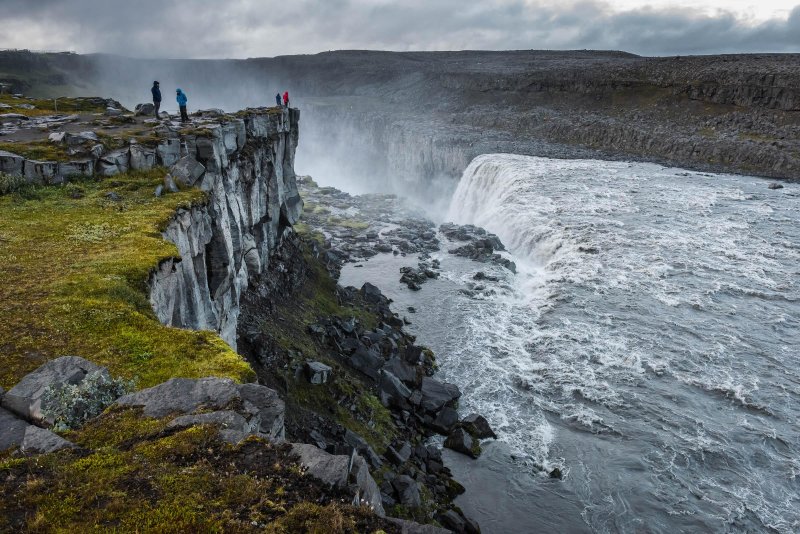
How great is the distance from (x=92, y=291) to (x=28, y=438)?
5.81m

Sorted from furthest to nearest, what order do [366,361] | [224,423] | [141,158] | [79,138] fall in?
[366,361]
[79,138]
[141,158]
[224,423]

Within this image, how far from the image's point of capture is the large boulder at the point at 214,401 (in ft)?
29.6

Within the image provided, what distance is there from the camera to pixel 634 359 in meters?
30.6

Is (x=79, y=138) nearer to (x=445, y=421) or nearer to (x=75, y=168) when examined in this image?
(x=75, y=168)

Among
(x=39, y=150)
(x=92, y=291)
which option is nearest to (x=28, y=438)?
(x=92, y=291)

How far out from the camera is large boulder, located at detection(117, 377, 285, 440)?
902 cm

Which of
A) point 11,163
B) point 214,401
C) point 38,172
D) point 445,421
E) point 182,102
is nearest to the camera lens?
point 214,401

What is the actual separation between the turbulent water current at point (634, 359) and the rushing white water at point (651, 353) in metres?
0.10

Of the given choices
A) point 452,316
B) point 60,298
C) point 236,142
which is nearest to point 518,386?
point 452,316

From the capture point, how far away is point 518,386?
29766 mm

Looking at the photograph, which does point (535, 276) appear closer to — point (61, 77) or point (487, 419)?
point (487, 419)

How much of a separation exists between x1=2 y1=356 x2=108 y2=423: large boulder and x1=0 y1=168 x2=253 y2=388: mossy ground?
803mm

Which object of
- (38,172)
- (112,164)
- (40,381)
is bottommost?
(40,381)

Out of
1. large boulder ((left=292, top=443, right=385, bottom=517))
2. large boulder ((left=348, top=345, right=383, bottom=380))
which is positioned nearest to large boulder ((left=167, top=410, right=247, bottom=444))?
large boulder ((left=292, top=443, right=385, bottom=517))
